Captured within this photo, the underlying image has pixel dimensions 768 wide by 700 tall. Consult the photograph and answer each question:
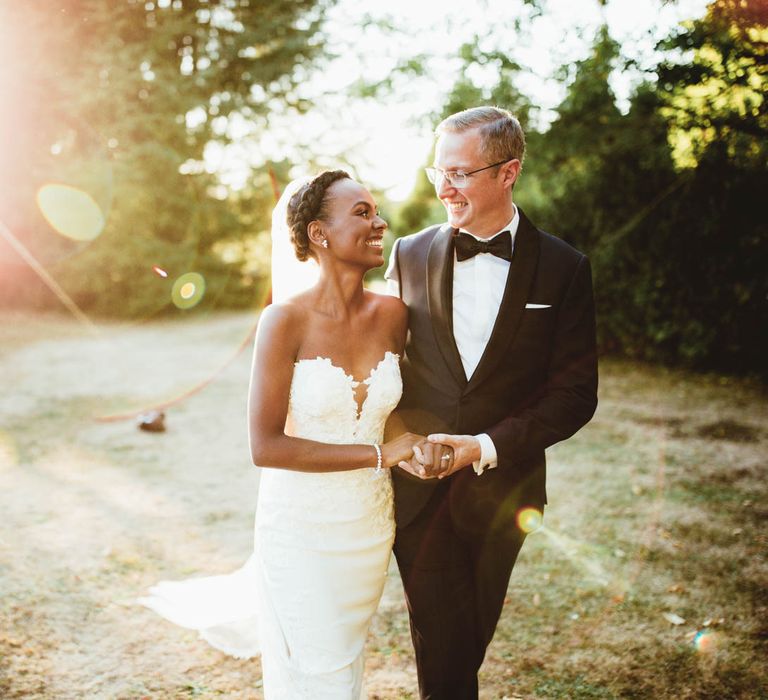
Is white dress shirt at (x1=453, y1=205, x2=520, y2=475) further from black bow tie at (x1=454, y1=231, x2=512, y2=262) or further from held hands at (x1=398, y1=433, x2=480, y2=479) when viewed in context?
held hands at (x1=398, y1=433, x2=480, y2=479)

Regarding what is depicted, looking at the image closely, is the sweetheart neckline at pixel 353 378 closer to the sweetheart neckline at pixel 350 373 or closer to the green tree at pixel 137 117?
the sweetheart neckline at pixel 350 373

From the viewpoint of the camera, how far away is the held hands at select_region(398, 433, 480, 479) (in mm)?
2402

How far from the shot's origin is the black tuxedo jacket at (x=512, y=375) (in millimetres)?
2598

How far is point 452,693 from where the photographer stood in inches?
106

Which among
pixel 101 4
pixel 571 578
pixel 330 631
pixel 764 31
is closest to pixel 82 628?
pixel 330 631

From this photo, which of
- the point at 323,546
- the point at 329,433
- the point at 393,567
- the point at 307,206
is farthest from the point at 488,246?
the point at 393,567

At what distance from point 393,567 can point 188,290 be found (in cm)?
1487

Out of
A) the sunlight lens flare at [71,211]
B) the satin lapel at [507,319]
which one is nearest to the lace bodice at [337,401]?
the satin lapel at [507,319]

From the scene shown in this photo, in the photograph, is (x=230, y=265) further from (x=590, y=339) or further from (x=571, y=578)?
(x=590, y=339)

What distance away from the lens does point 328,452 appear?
251 cm

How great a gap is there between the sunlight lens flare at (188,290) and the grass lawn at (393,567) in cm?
873

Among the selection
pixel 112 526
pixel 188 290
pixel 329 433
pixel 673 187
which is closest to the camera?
pixel 329 433

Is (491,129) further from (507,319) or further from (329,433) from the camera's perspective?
(329,433)

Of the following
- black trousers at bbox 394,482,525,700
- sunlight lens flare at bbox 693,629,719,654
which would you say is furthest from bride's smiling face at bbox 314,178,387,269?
sunlight lens flare at bbox 693,629,719,654
